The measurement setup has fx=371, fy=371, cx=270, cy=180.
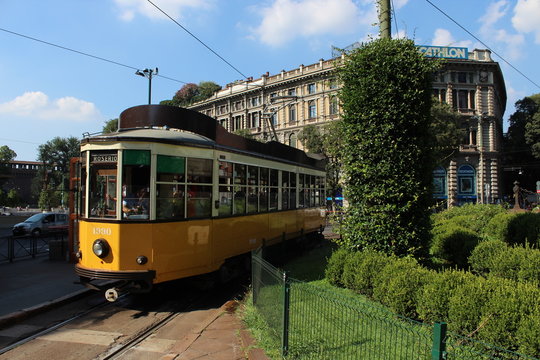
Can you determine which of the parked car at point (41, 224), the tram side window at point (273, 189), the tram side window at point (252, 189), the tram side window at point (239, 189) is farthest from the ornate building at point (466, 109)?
the tram side window at point (239, 189)

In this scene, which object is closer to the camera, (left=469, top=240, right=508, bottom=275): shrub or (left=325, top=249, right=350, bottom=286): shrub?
(left=325, top=249, right=350, bottom=286): shrub

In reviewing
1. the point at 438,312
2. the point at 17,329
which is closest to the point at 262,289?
Answer: the point at 438,312

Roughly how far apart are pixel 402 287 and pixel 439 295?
67 centimetres

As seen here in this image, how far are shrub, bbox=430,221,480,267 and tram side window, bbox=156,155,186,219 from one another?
665cm

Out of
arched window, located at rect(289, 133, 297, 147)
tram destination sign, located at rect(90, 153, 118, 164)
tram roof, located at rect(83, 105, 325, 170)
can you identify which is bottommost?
tram destination sign, located at rect(90, 153, 118, 164)

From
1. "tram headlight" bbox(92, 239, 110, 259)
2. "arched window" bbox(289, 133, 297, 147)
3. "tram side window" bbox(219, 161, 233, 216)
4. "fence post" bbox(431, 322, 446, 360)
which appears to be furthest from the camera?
"arched window" bbox(289, 133, 297, 147)

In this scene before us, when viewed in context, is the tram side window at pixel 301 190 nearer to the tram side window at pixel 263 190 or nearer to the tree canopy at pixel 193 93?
the tram side window at pixel 263 190

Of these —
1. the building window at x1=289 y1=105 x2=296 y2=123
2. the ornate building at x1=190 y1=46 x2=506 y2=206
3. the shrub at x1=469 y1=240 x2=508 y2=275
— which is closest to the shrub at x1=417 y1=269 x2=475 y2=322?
the shrub at x1=469 y1=240 x2=508 y2=275

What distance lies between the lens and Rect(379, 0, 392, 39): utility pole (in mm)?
7926

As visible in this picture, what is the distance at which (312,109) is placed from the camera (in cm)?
5056

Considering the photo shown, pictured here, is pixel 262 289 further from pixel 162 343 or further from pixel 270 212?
pixel 270 212

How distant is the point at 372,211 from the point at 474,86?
4794 cm

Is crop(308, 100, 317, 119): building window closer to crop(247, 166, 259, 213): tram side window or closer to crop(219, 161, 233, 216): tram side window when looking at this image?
crop(247, 166, 259, 213): tram side window

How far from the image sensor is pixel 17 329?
6309 mm
